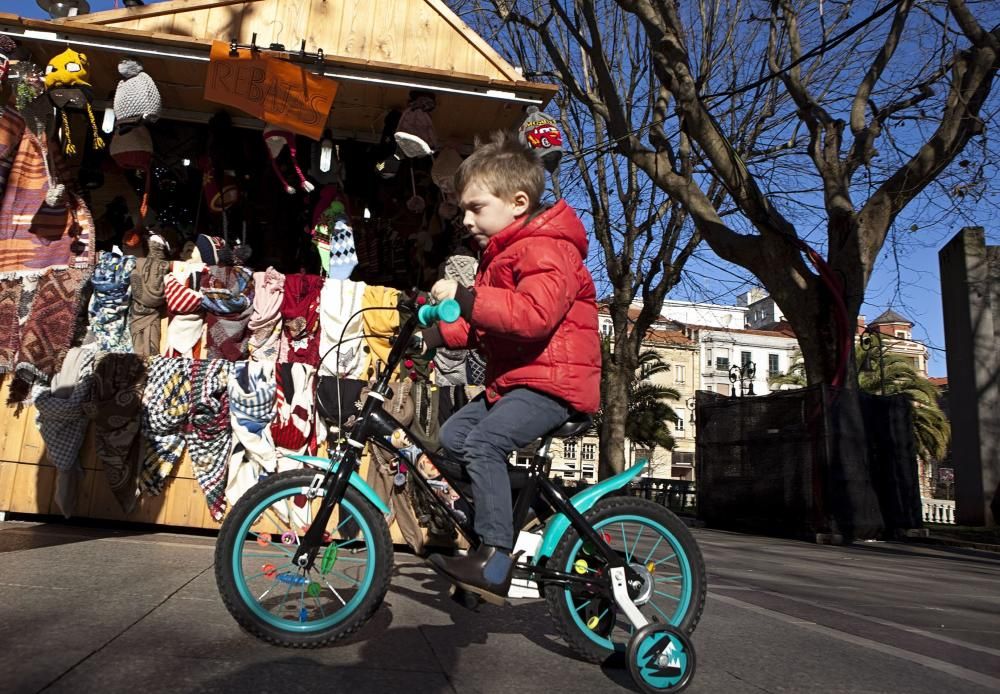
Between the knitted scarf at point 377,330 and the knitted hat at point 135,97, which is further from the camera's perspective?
the knitted scarf at point 377,330

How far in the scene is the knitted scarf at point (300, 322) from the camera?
222 inches

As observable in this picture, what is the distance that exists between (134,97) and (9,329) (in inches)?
75.5

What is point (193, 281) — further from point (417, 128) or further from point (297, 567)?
point (297, 567)

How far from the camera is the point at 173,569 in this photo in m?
3.76

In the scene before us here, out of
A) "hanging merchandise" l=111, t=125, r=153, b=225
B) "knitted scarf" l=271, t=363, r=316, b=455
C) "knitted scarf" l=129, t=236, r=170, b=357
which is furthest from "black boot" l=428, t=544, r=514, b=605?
"hanging merchandise" l=111, t=125, r=153, b=225

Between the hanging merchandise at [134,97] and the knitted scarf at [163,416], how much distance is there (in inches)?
69.7

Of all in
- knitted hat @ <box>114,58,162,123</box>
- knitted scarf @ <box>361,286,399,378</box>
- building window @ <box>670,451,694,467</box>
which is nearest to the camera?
knitted hat @ <box>114,58,162,123</box>

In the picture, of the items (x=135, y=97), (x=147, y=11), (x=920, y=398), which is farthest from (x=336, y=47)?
(x=920, y=398)

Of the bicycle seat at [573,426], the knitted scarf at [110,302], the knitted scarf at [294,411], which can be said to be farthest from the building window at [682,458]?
the bicycle seat at [573,426]

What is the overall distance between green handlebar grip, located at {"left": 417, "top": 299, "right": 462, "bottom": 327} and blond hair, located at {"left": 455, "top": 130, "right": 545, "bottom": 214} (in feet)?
2.13

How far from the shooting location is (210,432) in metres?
5.32

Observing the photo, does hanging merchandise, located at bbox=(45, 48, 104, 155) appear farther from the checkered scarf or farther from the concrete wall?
the concrete wall

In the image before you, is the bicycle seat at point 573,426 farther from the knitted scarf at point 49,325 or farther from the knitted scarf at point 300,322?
the knitted scarf at point 49,325

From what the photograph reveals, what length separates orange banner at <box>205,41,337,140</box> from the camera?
17.0ft
